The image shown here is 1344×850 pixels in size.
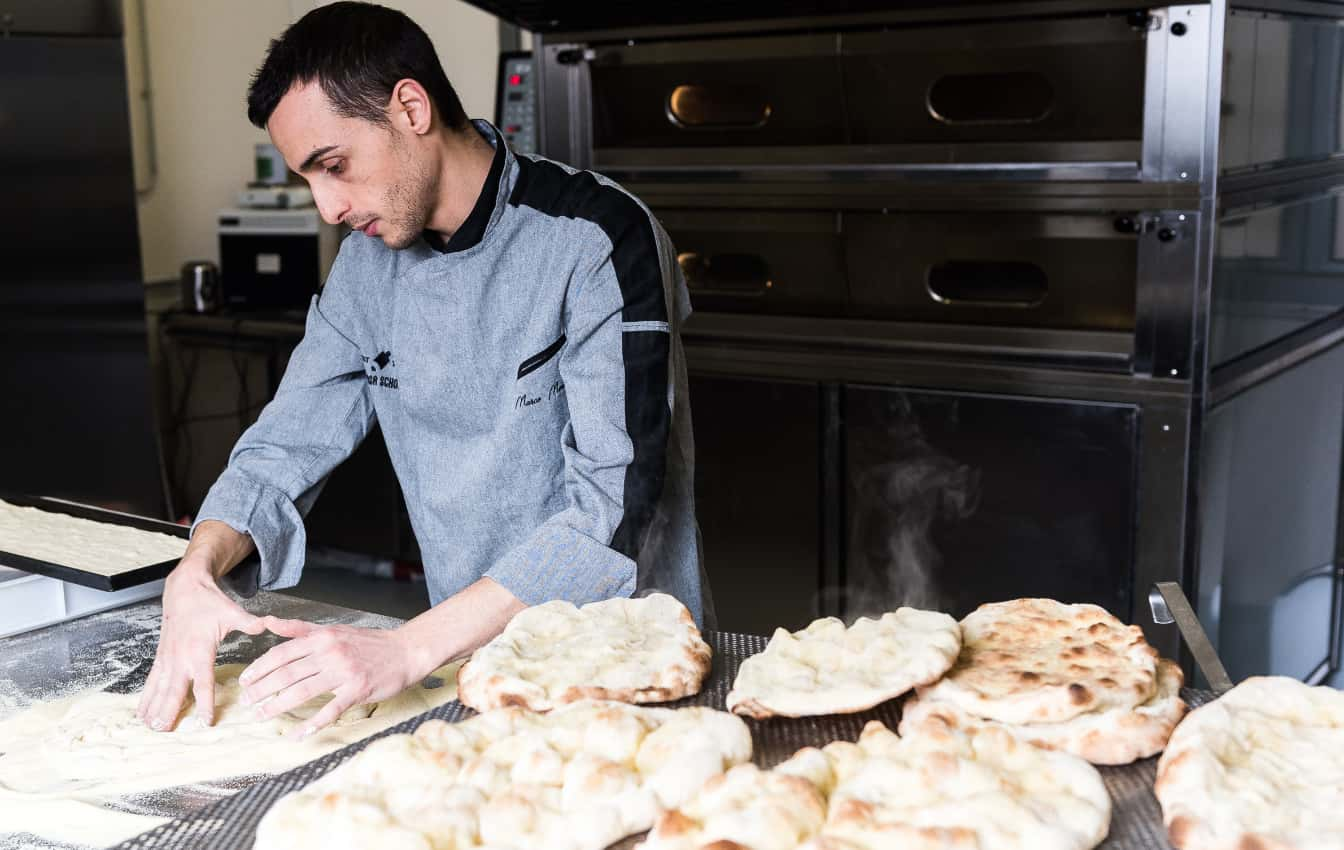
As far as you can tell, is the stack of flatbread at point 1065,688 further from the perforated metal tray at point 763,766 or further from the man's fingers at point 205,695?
the man's fingers at point 205,695

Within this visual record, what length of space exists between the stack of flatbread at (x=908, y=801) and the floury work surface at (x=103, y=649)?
0.94 meters

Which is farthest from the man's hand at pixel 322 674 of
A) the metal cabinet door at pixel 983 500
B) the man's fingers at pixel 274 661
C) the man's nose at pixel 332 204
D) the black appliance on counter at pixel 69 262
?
the black appliance on counter at pixel 69 262

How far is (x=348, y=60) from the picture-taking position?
5.17ft

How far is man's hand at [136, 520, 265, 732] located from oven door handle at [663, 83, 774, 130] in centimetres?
187

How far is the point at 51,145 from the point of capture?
12.0ft

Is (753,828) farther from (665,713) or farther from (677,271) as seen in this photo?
(677,271)

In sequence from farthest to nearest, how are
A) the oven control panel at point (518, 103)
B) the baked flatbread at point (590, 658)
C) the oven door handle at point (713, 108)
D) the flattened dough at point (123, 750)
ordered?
the oven control panel at point (518, 103), the oven door handle at point (713, 108), the flattened dough at point (123, 750), the baked flatbread at point (590, 658)

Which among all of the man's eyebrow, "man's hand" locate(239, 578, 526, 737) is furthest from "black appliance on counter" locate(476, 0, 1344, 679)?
"man's hand" locate(239, 578, 526, 737)

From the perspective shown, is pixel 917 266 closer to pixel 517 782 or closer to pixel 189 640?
pixel 189 640

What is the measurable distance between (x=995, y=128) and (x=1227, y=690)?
182 cm

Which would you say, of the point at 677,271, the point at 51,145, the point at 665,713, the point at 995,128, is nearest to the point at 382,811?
the point at 665,713

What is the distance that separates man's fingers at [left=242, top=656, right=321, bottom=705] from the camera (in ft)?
4.26

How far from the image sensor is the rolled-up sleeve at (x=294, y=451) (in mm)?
1773

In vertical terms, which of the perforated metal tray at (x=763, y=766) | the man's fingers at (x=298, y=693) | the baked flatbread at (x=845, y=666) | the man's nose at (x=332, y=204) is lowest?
the man's fingers at (x=298, y=693)
